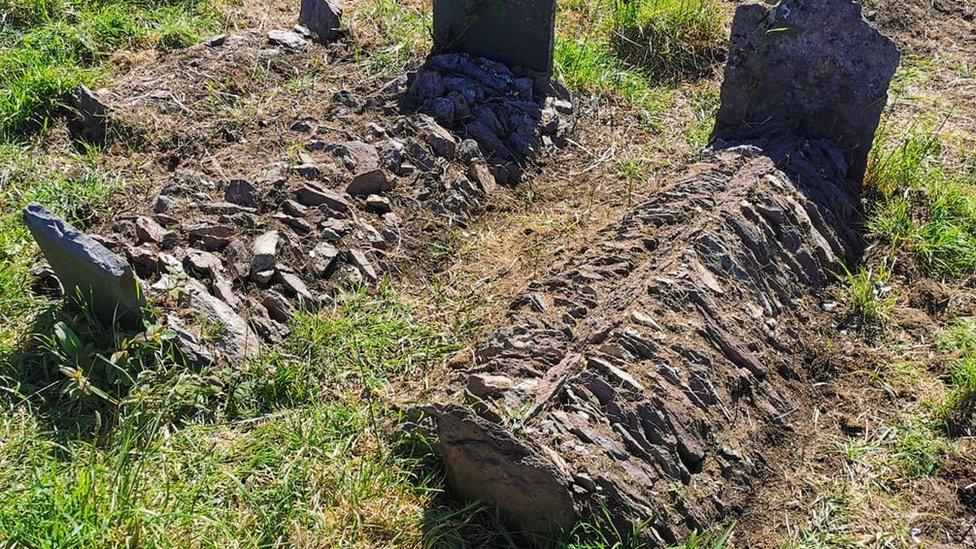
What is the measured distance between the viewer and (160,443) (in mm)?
3180

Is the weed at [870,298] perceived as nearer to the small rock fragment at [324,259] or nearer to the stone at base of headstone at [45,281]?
the small rock fragment at [324,259]

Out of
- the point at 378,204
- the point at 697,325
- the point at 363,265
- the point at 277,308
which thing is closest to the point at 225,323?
the point at 277,308

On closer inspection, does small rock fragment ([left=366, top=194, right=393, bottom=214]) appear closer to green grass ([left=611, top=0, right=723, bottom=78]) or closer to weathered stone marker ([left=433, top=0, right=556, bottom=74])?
weathered stone marker ([left=433, top=0, right=556, bottom=74])

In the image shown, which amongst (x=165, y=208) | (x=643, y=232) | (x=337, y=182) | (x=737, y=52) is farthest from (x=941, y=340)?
(x=165, y=208)

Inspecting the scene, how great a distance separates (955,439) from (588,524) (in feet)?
5.04

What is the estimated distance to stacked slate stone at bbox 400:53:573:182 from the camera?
4.99 metres

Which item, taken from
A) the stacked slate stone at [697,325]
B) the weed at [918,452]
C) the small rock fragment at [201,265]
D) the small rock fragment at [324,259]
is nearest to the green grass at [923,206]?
the stacked slate stone at [697,325]

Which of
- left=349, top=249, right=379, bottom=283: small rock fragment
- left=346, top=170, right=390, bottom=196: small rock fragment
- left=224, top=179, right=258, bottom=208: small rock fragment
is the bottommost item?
left=349, top=249, right=379, bottom=283: small rock fragment

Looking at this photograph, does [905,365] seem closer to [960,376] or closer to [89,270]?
[960,376]

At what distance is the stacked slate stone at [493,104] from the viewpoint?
4.99m

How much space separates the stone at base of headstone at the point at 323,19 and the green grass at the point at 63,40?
68 centimetres

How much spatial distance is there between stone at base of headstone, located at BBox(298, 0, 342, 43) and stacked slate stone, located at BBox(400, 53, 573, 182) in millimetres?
872

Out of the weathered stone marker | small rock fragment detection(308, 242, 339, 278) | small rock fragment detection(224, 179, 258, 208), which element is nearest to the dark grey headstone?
the weathered stone marker

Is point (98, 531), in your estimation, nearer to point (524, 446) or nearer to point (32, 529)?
point (32, 529)
